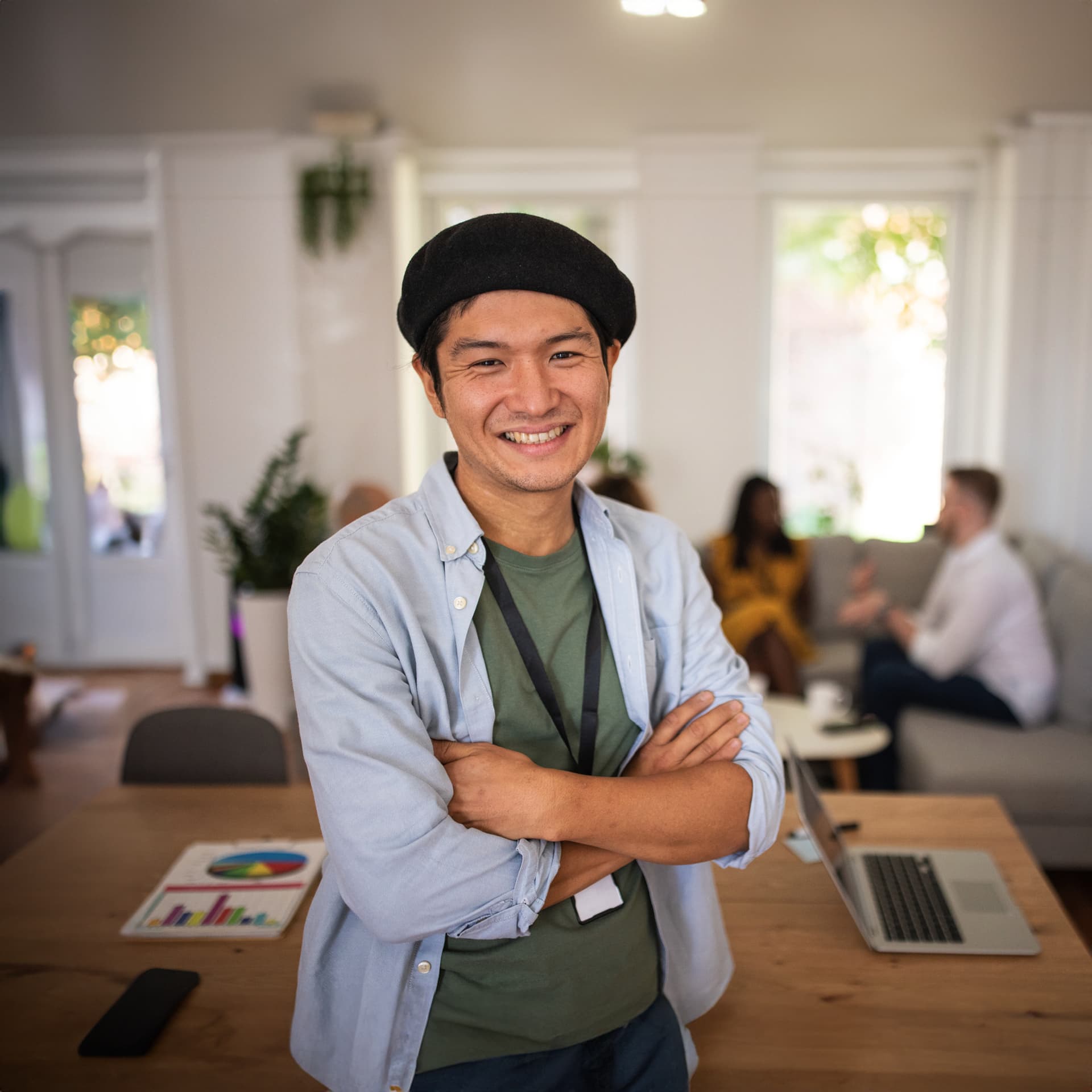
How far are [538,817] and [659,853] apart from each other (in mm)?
166

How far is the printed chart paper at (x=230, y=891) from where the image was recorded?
1418mm

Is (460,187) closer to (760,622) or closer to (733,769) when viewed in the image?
(760,622)

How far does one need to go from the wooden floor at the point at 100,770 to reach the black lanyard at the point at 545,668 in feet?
3.85

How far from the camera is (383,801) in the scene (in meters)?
0.95

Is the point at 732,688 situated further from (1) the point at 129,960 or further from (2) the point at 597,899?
(1) the point at 129,960

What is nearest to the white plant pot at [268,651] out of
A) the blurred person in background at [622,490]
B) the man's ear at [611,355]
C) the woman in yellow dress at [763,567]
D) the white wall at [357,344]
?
the white wall at [357,344]

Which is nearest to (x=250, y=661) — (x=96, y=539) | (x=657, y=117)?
(x=96, y=539)

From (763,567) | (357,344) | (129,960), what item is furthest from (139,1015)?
(357,344)

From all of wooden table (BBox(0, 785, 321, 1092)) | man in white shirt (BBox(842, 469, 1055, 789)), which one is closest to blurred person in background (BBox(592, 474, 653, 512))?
man in white shirt (BBox(842, 469, 1055, 789))

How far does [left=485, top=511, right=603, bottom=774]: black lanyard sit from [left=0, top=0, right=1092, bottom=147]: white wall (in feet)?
2.99

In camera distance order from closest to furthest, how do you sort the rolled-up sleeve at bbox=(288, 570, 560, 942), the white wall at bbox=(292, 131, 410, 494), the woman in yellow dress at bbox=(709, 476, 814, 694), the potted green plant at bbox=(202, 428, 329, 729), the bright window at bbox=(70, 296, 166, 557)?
1. the rolled-up sleeve at bbox=(288, 570, 560, 942)
2. the woman in yellow dress at bbox=(709, 476, 814, 694)
3. the potted green plant at bbox=(202, 428, 329, 729)
4. the white wall at bbox=(292, 131, 410, 494)
5. the bright window at bbox=(70, 296, 166, 557)

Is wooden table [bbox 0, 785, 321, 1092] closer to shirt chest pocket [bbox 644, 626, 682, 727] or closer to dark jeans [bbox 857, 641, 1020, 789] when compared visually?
shirt chest pocket [bbox 644, 626, 682, 727]

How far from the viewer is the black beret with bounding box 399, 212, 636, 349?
1018mm

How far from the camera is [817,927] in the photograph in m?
1.43
